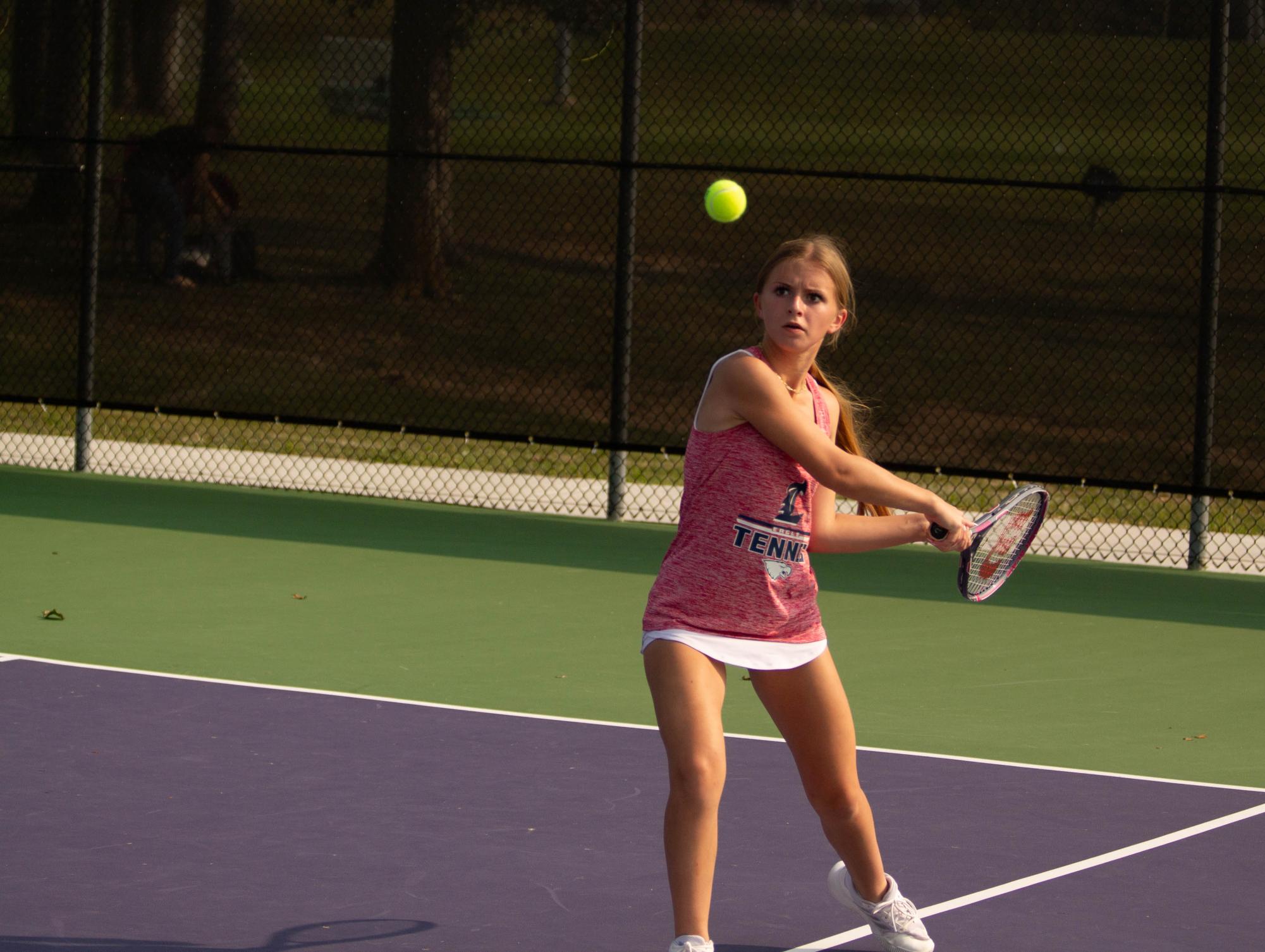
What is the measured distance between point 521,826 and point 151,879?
905mm

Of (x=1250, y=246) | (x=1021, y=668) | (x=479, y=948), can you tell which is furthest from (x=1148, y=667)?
(x=1250, y=246)

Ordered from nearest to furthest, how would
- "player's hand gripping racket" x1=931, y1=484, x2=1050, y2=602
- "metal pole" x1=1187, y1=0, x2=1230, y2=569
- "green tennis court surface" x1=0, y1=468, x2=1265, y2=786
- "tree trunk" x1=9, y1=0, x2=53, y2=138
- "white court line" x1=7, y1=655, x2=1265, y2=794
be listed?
"player's hand gripping racket" x1=931, y1=484, x2=1050, y2=602
"white court line" x1=7, y1=655, x2=1265, y2=794
"green tennis court surface" x1=0, y1=468, x2=1265, y2=786
"metal pole" x1=1187, y1=0, x2=1230, y2=569
"tree trunk" x1=9, y1=0, x2=53, y2=138

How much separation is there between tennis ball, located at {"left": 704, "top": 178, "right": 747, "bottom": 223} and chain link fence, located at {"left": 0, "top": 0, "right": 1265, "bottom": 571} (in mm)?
2291

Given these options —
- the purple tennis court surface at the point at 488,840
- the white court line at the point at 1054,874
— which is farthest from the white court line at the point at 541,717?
the white court line at the point at 1054,874

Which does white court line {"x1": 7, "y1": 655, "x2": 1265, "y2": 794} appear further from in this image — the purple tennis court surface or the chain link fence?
the chain link fence

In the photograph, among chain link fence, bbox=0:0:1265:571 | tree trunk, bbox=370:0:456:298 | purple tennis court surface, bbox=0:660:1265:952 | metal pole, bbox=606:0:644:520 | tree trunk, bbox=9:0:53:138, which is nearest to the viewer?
purple tennis court surface, bbox=0:660:1265:952

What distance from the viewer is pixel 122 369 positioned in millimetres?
11492

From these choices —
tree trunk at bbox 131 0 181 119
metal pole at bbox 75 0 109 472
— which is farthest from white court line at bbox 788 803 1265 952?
tree trunk at bbox 131 0 181 119

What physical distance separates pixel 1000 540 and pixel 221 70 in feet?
27.0

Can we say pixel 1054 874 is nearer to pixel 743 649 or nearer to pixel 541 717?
pixel 743 649

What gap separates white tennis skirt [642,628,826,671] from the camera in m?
3.85

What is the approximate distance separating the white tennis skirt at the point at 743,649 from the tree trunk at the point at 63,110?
27.5 ft

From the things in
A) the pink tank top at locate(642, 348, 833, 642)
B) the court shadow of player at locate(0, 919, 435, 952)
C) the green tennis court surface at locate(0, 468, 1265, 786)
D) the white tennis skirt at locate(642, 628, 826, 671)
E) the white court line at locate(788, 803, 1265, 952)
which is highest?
the pink tank top at locate(642, 348, 833, 642)

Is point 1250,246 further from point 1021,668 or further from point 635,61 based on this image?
point 1021,668
